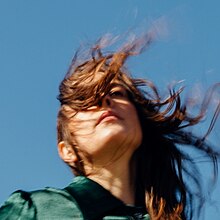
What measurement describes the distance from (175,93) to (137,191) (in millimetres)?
783

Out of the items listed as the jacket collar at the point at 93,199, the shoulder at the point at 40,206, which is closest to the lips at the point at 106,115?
the jacket collar at the point at 93,199

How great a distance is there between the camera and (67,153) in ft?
17.3

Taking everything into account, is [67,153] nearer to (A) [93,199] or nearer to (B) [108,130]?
(B) [108,130]

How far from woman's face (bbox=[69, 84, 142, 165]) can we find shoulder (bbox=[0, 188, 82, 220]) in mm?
413

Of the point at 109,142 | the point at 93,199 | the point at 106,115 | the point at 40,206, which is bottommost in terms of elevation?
the point at 93,199

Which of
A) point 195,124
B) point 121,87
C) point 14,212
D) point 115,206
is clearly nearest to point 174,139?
point 195,124

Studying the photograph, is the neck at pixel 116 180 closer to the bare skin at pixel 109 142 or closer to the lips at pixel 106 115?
the bare skin at pixel 109 142

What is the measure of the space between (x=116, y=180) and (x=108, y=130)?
30cm

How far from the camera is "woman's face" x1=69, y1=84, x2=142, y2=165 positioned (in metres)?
4.99

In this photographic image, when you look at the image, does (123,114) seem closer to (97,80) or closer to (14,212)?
(97,80)

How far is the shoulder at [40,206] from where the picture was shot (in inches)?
180

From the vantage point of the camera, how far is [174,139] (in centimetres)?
568

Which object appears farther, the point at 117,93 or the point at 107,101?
the point at 117,93

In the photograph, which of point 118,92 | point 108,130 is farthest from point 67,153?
point 118,92
